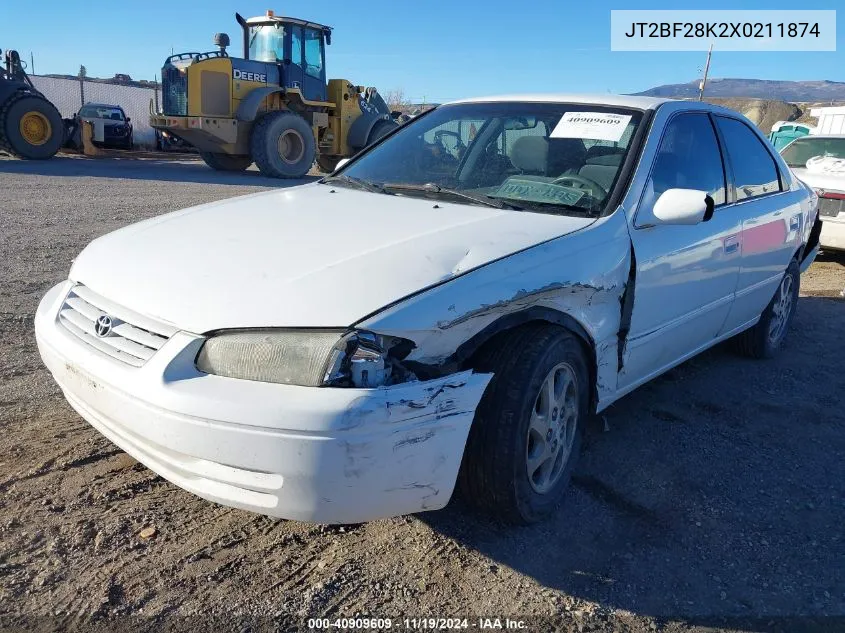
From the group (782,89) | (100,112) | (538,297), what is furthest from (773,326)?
(782,89)

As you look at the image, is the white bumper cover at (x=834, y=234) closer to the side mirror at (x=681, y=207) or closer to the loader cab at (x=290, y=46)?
the side mirror at (x=681, y=207)

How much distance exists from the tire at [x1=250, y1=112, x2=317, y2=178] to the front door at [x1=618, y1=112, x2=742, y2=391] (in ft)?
41.1

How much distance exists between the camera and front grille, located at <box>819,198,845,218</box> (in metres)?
7.64

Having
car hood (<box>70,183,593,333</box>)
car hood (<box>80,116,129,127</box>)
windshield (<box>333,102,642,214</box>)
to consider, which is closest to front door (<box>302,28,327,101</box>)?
car hood (<box>80,116,129,127</box>)

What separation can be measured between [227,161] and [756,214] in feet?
49.9

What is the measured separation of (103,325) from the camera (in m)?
2.42

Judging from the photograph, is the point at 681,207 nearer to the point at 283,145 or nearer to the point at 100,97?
the point at 283,145

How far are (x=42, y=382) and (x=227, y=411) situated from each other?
6.93ft

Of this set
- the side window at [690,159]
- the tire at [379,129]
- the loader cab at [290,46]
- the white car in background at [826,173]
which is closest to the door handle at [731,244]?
the side window at [690,159]

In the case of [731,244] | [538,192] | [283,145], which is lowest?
[731,244]

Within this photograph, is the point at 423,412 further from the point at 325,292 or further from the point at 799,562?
the point at 799,562

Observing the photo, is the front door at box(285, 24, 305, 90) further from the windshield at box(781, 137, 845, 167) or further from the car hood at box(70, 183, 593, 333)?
the car hood at box(70, 183, 593, 333)

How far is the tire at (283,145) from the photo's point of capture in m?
15.2

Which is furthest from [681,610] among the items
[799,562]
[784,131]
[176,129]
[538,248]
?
[784,131]
